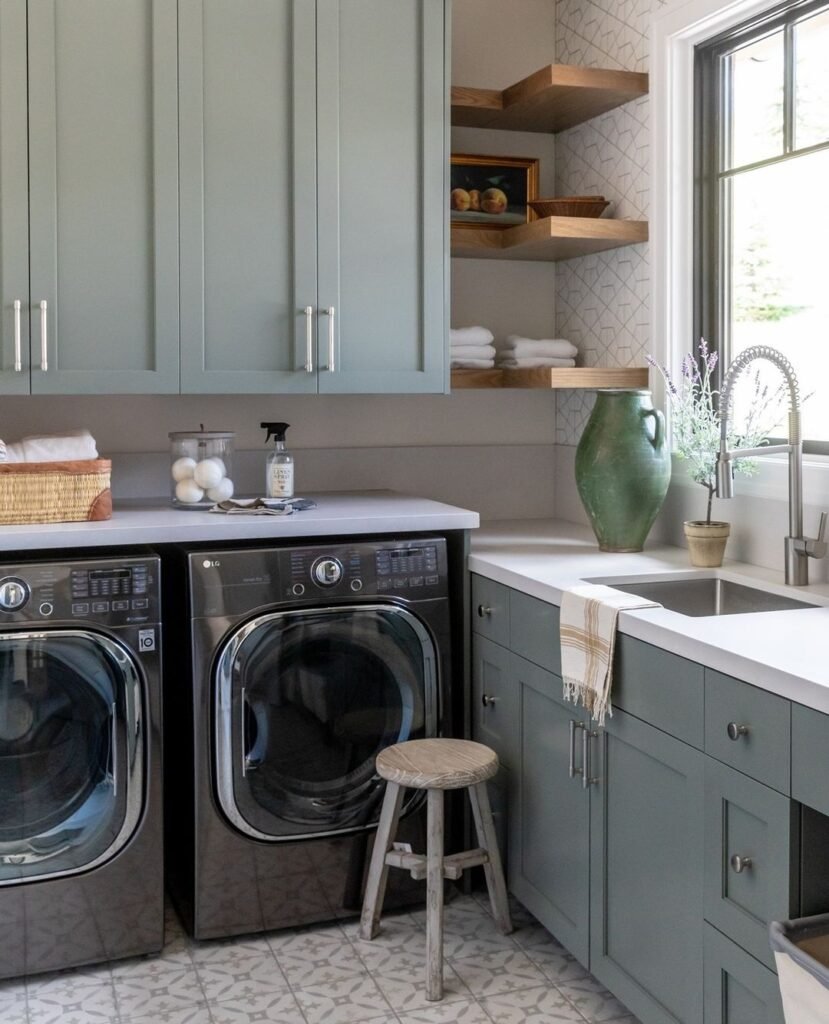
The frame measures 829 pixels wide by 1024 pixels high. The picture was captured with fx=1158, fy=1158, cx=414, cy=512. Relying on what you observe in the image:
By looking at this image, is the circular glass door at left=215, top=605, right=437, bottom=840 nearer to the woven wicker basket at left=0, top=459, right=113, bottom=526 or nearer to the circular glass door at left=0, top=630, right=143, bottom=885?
the circular glass door at left=0, top=630, right=143, bottom=885

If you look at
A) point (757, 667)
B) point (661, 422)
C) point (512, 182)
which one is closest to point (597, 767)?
point (757, 667)

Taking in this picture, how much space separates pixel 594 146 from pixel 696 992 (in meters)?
2.32

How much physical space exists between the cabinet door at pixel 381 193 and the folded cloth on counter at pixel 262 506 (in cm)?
31

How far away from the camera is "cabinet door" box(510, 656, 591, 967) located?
236 centimetres

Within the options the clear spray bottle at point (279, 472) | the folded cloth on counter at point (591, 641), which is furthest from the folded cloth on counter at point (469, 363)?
the folded cloth on counter at point (591, 641)

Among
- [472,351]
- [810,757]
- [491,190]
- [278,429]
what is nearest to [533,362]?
[472,351]

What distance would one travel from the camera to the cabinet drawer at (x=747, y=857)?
5.61 feet

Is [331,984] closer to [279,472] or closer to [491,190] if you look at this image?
[279,472]

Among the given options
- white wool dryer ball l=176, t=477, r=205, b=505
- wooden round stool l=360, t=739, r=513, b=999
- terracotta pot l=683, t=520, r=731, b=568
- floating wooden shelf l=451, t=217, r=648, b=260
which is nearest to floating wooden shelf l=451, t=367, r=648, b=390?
floating wooden shelf l=451, t=217, r=648, b=260

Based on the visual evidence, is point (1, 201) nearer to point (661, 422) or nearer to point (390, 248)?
point (390, 248)

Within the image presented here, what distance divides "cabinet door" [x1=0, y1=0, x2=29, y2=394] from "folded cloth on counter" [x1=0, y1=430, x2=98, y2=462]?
0.13 metres

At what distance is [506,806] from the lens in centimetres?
272

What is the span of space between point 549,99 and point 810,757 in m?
2.10

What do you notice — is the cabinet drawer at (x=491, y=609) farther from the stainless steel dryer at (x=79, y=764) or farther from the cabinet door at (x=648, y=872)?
the stainless steel dryer at (x=79, y=764)
